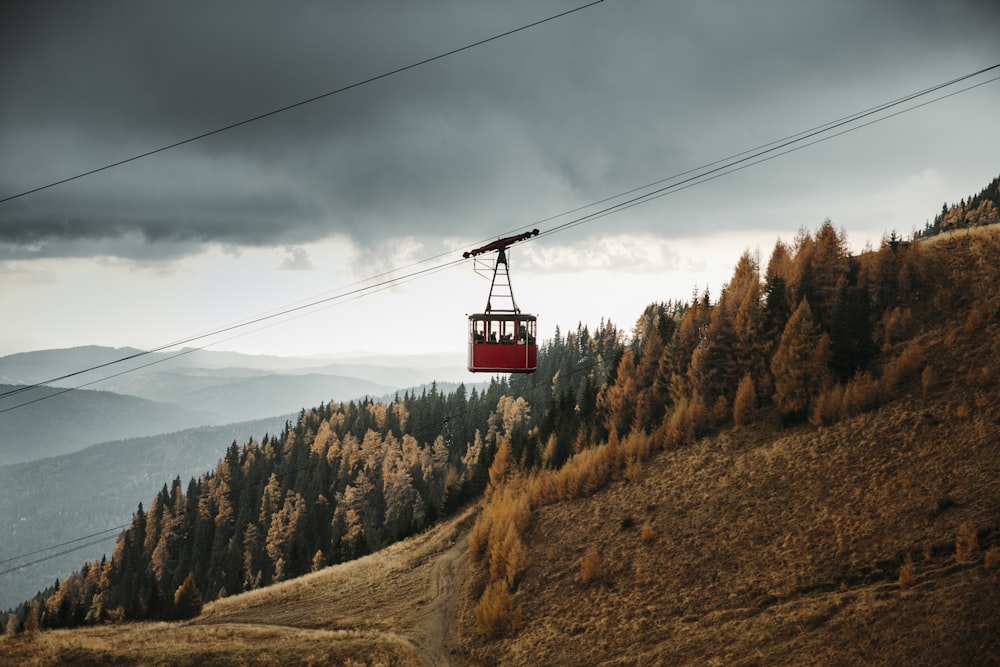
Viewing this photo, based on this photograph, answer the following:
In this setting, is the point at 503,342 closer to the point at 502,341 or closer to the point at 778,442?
the point at 502,341

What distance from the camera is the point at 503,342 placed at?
39188mm

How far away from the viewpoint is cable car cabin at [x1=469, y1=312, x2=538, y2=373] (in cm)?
3844

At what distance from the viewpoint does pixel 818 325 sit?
76875 millimetres

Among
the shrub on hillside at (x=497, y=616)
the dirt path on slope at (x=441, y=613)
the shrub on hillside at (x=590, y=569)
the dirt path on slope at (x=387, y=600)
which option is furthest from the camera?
the dirt path on slope at (x=387, y=600)

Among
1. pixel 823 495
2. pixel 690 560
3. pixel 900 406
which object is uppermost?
pixel 900 406

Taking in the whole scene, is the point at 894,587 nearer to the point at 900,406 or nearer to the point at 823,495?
the point at 823,495

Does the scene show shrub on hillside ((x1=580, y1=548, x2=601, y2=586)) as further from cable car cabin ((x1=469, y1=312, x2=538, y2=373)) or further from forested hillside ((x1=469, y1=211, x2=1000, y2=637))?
cable car cabin ((x1=469, y1=312, x2=538, y2=373))

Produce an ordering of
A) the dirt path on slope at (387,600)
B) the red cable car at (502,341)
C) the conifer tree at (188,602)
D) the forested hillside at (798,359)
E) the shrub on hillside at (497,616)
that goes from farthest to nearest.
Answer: the conifer tree at (188,602) → the forested hillside at (798,359) → the dirt path on slope at (387,600) → the shrub on hillside at (497,616) → the red cable car at (502,341)

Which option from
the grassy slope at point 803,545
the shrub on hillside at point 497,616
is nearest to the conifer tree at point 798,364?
the grassy slope at point 803,545

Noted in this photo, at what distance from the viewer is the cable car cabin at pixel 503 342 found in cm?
3844

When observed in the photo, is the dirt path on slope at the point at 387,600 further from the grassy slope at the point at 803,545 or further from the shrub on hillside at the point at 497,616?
the grassy slope at the point at 803,545

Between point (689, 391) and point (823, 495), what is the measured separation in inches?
1329

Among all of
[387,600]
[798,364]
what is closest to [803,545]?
[798,364]

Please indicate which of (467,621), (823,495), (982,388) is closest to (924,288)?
(982,388)
